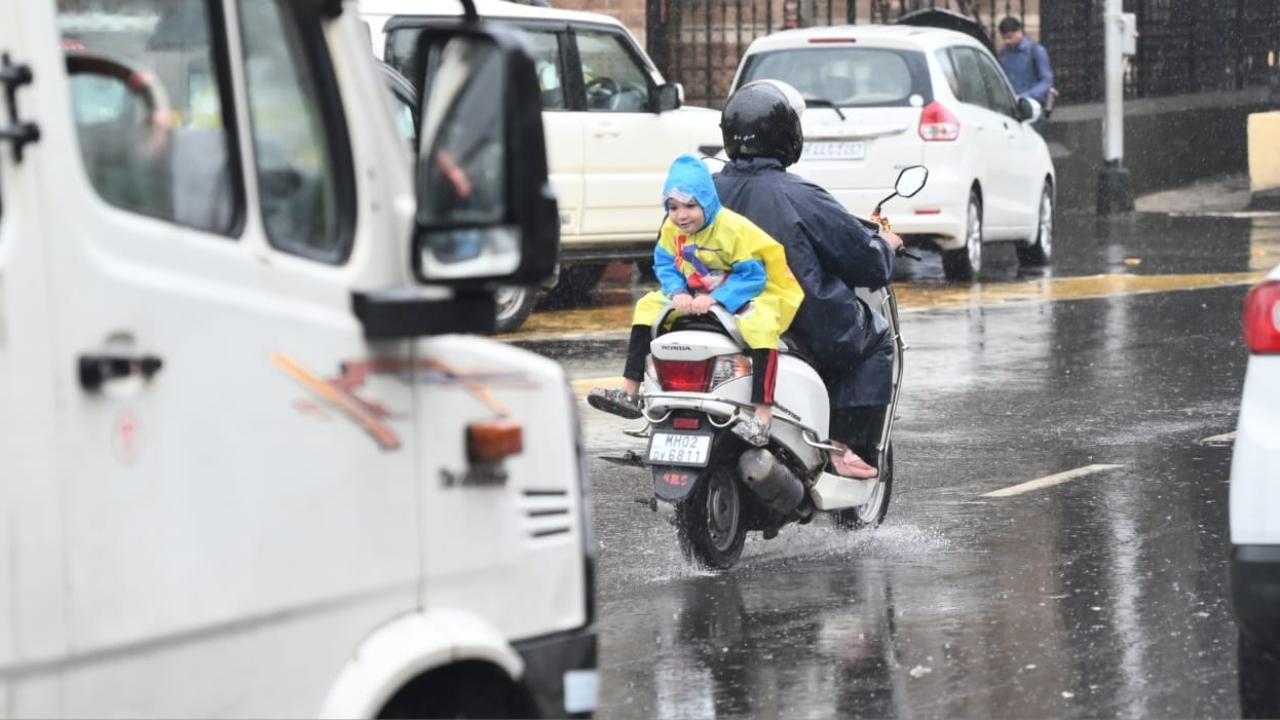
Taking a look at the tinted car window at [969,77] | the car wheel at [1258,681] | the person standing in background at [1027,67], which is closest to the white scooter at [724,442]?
the car wheel at [1258,681]

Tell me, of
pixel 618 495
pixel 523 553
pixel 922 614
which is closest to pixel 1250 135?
pixel 618 495

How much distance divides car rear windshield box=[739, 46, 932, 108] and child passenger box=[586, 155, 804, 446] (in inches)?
390

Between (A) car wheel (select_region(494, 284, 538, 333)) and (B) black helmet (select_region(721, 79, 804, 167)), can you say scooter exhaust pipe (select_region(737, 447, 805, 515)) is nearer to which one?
(B) black helmet (select_region(721, 79, 804, 167))

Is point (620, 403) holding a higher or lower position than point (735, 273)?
lower

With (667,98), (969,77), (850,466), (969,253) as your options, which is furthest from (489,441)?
(969,77)

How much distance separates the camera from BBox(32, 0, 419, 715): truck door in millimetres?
3535

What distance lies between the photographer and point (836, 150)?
58.5 feet

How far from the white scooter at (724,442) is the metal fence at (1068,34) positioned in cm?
1663

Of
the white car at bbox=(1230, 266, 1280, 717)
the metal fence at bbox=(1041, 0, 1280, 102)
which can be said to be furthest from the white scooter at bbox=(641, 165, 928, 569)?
the metal fence at bbox=(1041, 0, 1280, 102)

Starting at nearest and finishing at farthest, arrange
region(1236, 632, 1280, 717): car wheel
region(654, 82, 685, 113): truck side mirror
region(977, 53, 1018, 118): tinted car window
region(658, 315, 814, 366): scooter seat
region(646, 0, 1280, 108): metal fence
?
region(1236, 632, 1280, 717): car wheel < region(658, 315, 814, 366): scooter seat < region(654, 82, 685, 113): truck side mirror < region(977, 53, 1018, 118): tinted car window < region(646, 0, 1280, 108): metal fence

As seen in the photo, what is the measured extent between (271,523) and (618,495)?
6312 millimetres

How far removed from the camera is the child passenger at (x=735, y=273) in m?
8.08

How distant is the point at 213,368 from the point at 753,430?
4.51m

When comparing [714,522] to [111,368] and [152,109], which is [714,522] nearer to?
[152,109]
